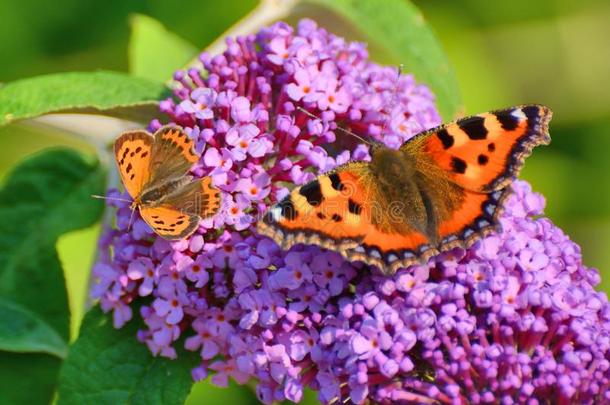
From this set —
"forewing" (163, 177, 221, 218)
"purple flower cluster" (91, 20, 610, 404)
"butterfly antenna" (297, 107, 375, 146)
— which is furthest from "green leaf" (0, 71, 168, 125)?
"butterfly antenna" (297, 107, 375, 146)

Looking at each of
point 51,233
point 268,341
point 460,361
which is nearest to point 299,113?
point 268,341

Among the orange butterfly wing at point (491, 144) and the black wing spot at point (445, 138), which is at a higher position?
the orange butterfly wing at point (491, 144)

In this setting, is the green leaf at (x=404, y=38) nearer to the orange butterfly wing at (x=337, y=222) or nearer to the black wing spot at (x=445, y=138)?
the black wing spot at (x=445, y=138)

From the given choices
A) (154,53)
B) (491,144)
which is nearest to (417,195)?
(491,144)

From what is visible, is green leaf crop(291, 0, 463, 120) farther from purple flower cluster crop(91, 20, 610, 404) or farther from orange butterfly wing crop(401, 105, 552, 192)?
orange butterfly wing crop(401, 105, 552, 192)

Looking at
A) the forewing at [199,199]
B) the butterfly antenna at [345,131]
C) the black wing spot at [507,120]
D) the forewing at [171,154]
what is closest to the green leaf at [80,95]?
the forewing at [171,154]

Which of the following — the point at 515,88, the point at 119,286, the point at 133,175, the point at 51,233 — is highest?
the point at 515,88

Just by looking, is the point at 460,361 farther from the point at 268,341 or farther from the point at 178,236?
the point at 178,236
